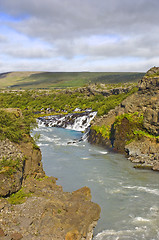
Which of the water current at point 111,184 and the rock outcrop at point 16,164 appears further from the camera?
the water current at point 111,184

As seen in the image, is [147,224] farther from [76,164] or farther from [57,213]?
[76,164]

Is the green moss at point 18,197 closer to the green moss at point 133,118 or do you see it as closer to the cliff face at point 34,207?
the cliff face at point 34,207

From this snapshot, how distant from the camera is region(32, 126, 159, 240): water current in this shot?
52.9 feet

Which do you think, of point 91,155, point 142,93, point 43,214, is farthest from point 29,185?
point 142,93

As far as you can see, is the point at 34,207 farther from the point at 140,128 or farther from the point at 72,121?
the point at 72,121

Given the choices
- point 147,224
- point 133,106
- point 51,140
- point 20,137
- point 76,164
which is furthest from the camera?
point 51,140

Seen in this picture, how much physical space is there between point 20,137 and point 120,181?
12065 millimetres

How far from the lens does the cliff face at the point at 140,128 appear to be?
108ft

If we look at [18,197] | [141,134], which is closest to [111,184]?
[18,197]

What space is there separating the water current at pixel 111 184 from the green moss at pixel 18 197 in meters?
5.52

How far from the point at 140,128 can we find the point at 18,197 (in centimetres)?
2583

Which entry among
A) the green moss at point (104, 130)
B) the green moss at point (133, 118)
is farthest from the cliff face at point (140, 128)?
Answer: the green moss at point (104, 130)

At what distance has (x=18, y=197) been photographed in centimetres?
1512

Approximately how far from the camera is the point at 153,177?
25.8 m
